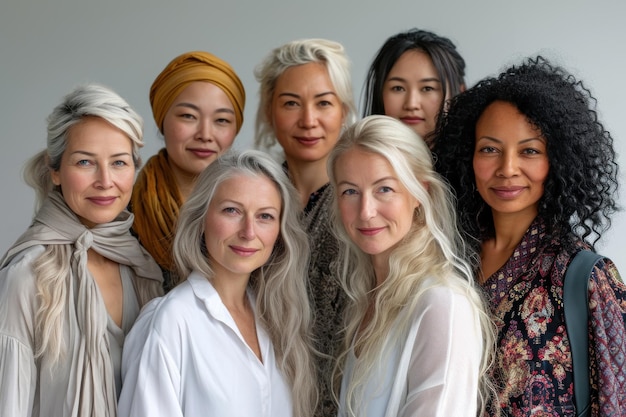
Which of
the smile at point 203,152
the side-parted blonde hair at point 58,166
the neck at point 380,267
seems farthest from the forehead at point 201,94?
the neck at point 380,267

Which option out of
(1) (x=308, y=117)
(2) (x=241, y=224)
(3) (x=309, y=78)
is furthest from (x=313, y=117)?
(2) (x=241, y=224)

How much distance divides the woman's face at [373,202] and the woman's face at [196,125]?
98 centimetres

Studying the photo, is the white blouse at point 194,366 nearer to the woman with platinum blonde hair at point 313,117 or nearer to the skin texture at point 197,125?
the woman with platinum blonde hair at point 313,117

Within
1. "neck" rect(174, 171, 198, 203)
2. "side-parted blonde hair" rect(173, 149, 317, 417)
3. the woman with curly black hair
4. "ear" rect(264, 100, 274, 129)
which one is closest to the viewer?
the woman with curly black hair

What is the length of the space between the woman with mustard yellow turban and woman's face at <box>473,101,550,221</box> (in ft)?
4.21

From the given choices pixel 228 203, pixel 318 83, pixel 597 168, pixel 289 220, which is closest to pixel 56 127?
pixel 228 203

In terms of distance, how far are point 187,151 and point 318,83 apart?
0.65 m

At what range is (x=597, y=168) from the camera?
9.78 ft

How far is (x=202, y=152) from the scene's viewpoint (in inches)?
151

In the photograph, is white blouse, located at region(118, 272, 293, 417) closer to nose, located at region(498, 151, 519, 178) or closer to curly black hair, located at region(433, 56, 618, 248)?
curly black hair, located at region(433, 56, 618, 248)

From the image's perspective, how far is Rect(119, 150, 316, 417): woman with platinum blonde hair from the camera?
115 inches

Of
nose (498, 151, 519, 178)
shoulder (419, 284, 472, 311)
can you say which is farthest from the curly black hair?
shoulder (419, 284, 472, 311)

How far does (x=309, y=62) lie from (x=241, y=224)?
1092 mm

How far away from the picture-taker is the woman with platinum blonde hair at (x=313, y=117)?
3701 mm
